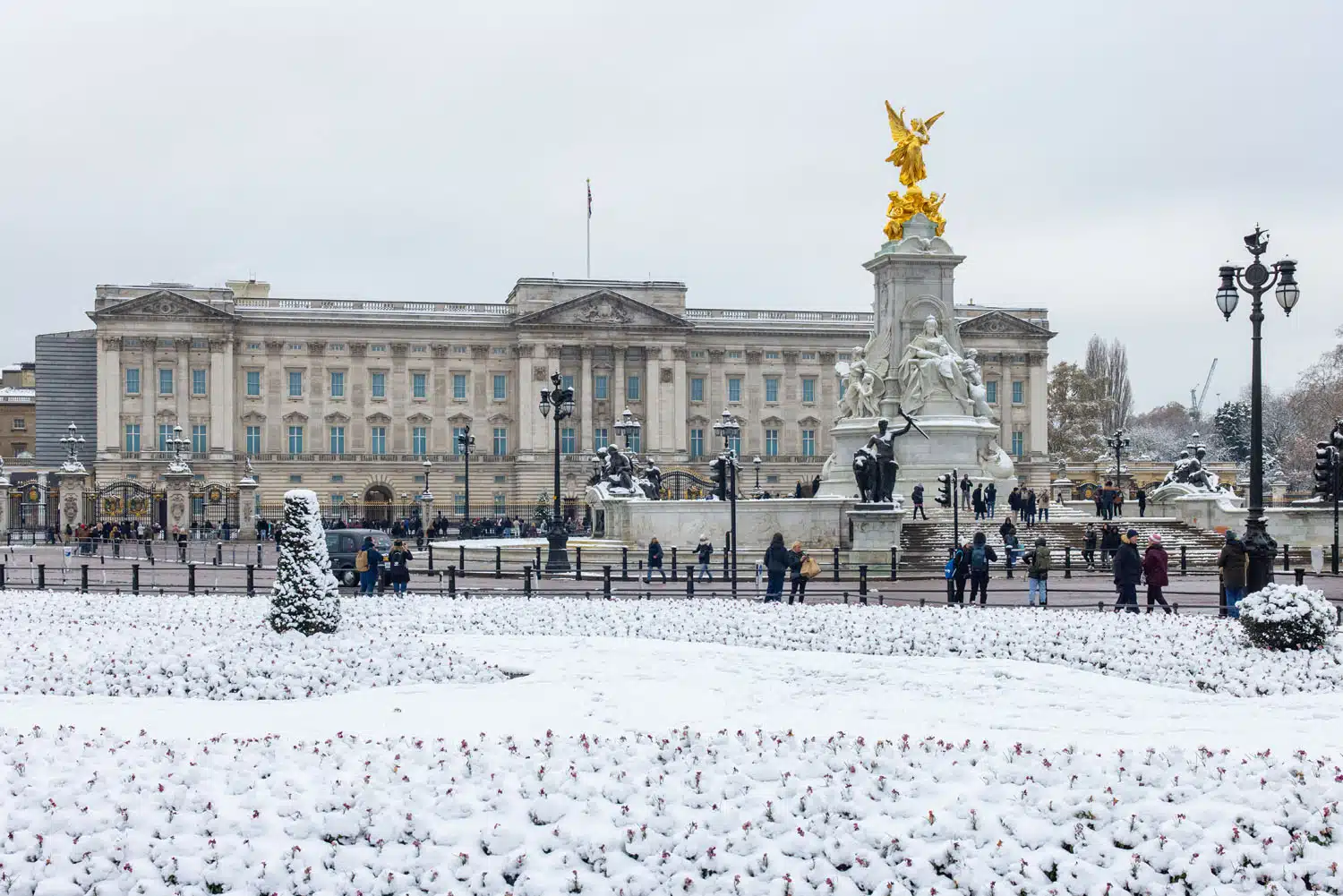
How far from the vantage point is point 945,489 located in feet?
131

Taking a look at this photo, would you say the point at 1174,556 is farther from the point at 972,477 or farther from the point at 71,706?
the point at 71,706

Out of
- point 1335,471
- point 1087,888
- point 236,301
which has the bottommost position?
point 1087,888

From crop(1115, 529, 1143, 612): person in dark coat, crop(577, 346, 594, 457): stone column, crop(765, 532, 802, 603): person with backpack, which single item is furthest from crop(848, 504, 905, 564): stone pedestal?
crop(577, 346, 594, 457): stone column

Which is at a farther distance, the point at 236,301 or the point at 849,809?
the point at 236,301

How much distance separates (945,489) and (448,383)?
6277 centimetres

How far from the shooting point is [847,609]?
838 inches

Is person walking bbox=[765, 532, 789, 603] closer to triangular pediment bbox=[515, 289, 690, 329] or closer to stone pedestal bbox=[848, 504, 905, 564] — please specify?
stone pedestal bbox=[848, 504, 905, 564]

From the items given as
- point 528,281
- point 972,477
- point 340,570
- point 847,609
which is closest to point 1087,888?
point 847,609

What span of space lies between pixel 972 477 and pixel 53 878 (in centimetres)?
3727

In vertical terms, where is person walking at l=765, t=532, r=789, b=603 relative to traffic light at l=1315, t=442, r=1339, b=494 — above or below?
below

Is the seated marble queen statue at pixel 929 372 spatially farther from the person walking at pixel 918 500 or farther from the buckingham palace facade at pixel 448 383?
the buckingham palace facade at pixel 448 383

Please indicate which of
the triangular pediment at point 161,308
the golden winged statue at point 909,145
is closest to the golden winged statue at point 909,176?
the golden winged statue at point 909,145

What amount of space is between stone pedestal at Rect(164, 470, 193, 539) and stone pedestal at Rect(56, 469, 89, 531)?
3.60m

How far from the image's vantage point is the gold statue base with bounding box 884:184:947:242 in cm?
4678
